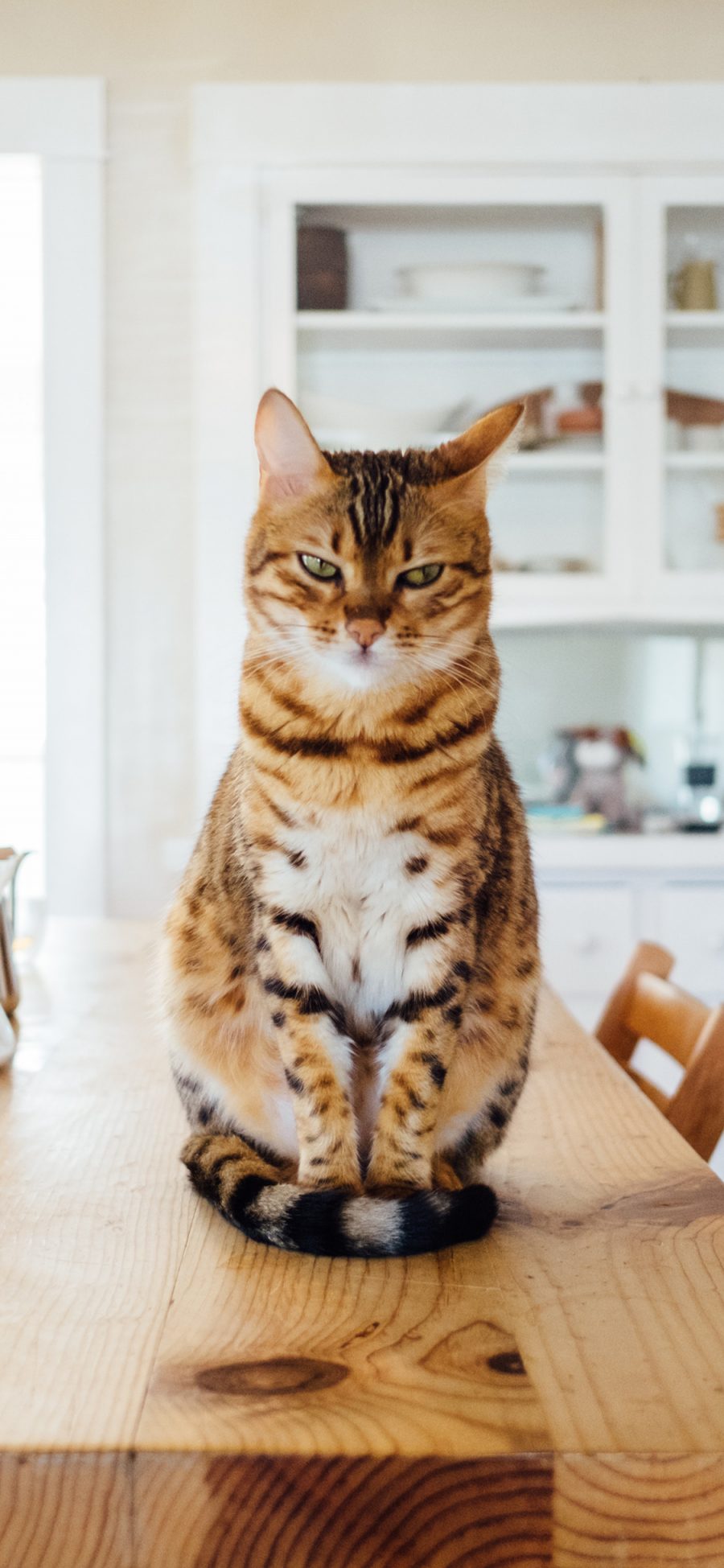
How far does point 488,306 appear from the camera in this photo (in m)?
2.94

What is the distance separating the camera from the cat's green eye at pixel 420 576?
903mm

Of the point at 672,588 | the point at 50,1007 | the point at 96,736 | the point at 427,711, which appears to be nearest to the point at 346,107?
the point at 672,588

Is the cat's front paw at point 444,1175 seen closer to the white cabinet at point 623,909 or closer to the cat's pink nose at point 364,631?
the cat's pink nose at point 364,631

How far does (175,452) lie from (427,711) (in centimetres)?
231

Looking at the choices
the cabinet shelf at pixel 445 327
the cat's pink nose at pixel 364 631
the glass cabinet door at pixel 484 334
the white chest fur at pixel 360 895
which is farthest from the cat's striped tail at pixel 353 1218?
the cabinet shelf at pixel 445 327

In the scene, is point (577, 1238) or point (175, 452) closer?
point (577, 1238)

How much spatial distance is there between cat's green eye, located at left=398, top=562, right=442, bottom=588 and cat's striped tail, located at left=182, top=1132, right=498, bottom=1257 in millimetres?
397

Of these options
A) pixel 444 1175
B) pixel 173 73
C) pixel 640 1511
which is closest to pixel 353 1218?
pixel 444 1175

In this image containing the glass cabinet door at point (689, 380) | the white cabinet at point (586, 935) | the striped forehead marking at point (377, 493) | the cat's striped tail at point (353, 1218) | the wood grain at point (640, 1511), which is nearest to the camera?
the wood grain at point (640, 1511)

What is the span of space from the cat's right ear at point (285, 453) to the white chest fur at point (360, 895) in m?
0.24

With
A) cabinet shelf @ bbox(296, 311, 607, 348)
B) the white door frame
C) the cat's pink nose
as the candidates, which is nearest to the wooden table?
the cat's pink nose

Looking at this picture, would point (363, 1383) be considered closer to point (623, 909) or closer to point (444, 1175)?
point (444, 1175)

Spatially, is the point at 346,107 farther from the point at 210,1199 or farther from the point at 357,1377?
the point at 357,1377

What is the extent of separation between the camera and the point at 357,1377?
629mm
